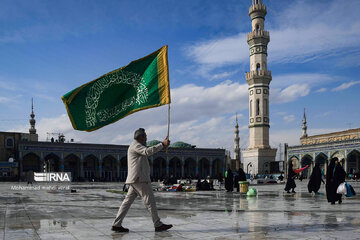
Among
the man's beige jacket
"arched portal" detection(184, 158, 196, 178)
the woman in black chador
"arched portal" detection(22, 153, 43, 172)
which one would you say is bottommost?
"arched portal" detection(184, 158, 196, 178)

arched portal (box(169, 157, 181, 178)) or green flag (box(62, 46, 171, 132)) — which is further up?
green flag (box(62, 46, 171, 132))

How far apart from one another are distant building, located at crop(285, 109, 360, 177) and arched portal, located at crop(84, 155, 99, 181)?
25614 mm

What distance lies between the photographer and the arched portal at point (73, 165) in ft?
161

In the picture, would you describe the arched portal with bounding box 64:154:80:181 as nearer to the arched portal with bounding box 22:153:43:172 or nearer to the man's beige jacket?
the arched portal with bounding box 22:153:43:172

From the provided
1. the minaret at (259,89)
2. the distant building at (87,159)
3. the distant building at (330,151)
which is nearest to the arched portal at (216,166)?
the distant building at (87,159)

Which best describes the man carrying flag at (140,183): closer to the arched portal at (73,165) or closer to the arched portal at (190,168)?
the arched portal at (73,165)

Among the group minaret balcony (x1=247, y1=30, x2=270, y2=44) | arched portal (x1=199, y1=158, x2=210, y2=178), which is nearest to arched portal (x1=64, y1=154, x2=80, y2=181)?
arched portal (x1=199, y1=158, x2=210, y2=178)

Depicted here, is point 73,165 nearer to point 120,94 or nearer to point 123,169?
point 123,169

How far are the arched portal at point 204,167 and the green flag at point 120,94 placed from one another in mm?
51537

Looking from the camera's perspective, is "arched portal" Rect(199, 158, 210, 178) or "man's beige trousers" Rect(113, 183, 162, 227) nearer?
"man's beige trousers" Rect(113, 183, 162, 227)

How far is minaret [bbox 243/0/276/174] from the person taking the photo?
5062cm

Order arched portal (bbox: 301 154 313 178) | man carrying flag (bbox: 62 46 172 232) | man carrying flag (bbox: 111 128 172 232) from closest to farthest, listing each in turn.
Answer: man carrying flag (bbox: 111 128 172 232)
man carrying flag (bbox: 62 46 172 232)
arched portal (bbox: 301 154 313 178)

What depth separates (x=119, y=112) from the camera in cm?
798

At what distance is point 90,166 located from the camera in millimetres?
51094
